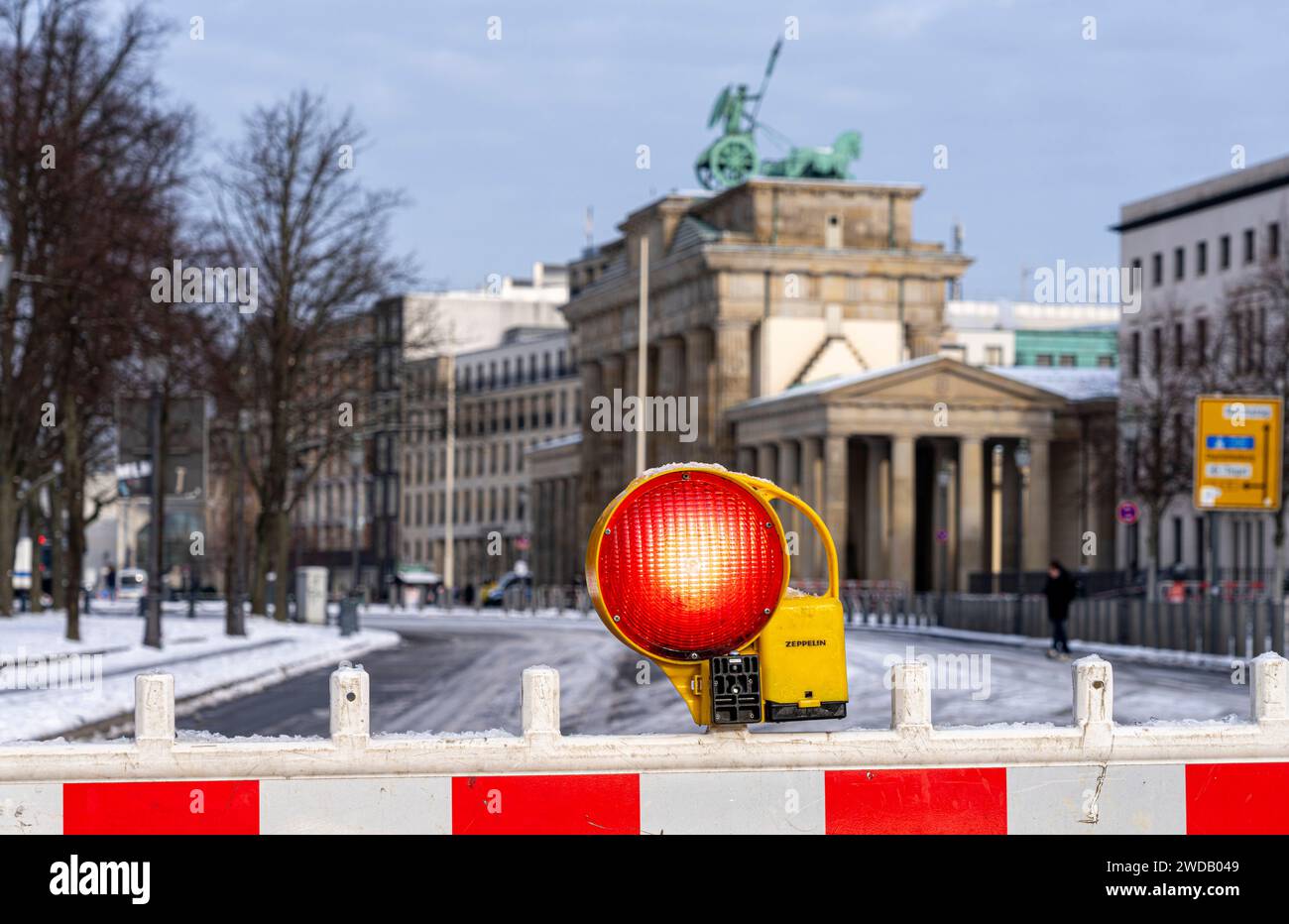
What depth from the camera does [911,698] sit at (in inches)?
168

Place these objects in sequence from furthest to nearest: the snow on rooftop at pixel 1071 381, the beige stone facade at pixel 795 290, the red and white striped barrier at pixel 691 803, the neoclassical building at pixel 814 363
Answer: the beige stone facade at pixel 795 290 < the snow on rooftop at pixel 1071 381 < the neoclassical building at pixel 814 363 < the red and white striped barrier at pixel 691 803

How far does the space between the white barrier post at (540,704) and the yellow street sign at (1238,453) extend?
3535 cm

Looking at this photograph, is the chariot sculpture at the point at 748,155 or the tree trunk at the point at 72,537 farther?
the chariot sculpture at the point at 748,155

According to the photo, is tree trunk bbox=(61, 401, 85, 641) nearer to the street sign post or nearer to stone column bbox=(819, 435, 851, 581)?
the street sign post

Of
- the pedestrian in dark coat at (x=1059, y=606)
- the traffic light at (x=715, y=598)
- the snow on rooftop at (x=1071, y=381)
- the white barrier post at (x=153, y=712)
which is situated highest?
the snow on rooftop at (x=1071, y=381)

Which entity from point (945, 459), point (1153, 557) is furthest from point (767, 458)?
point (1153, 557)

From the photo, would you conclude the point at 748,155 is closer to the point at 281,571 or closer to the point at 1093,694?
the point at 281,571

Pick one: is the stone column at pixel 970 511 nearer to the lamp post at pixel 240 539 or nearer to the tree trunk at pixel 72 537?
the lamp post at pixel 240 539

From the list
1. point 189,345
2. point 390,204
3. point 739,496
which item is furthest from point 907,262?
point 739,496

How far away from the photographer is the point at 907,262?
394 feet

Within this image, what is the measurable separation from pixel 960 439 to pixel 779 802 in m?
100

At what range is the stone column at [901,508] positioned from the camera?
10250 cm

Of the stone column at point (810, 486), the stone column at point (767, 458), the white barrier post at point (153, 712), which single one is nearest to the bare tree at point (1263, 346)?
the stone column at point (810, 486)
